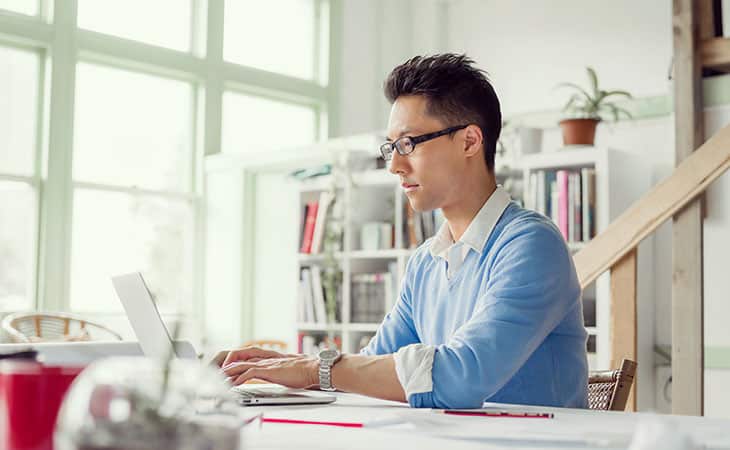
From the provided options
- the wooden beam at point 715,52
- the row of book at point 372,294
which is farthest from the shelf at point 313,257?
the wooden beam at point 715,52

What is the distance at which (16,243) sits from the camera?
5859 mm

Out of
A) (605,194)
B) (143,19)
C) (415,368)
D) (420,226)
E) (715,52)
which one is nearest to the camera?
(415,368)

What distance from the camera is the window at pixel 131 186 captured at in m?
6.20

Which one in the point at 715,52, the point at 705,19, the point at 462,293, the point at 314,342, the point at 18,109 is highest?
the point at 18,109

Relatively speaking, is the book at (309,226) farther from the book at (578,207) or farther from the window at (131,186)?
the book at (578,207)

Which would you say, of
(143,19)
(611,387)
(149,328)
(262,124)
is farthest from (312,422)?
(262,124)

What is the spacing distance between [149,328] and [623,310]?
5.41ft

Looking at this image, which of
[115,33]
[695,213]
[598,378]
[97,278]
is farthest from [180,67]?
[598,378]

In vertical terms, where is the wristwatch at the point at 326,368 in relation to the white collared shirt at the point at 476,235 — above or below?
below

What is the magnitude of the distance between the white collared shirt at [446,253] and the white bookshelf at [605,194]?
2.49m

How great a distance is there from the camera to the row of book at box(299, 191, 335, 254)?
5672mm

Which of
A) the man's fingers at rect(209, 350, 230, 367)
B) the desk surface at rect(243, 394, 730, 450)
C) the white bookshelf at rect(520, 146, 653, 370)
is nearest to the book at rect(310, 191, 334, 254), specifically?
the white bookshelf at rect(520, 146, 653, 370)

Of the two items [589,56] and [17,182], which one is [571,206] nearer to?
[589,56]

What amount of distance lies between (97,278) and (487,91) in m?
4.62
